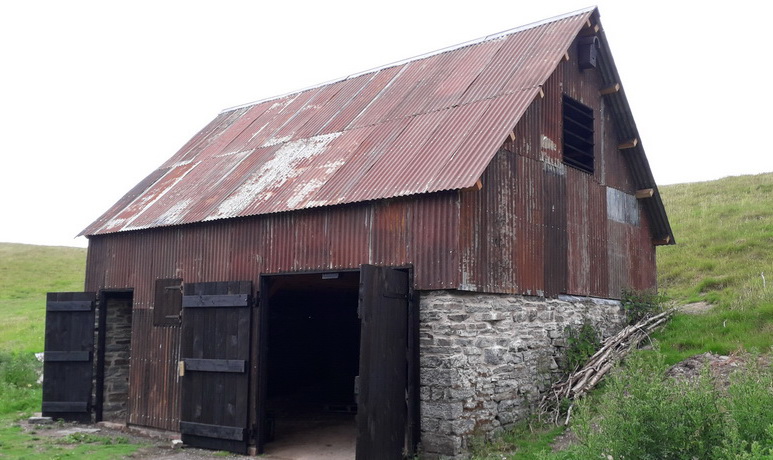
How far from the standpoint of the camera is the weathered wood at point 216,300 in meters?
12.6

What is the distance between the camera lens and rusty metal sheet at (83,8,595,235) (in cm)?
1164

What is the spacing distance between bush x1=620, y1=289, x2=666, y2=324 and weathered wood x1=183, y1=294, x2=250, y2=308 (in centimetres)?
816

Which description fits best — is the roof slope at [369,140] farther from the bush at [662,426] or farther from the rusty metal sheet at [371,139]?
the bush at [662,426]

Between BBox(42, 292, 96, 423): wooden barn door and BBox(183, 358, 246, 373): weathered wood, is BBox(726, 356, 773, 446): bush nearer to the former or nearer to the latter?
BBox(183, 358, 246, 373): weathered wood

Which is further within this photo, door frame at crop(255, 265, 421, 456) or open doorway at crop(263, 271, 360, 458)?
open doorway at crop(263, 271, 360, 458)

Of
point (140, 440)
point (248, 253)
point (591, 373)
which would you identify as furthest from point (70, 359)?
point (591, 373)

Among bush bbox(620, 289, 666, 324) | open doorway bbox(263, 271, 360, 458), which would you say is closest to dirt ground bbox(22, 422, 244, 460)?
open doorway bbox(263, 271, 360, 458)

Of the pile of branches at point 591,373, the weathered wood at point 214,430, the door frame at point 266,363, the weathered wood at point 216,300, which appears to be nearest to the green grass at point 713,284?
the pile of branches at point 591,373

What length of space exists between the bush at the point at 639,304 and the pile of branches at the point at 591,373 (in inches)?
23.5

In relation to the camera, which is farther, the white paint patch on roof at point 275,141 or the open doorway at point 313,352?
the open doorway at point 313,352

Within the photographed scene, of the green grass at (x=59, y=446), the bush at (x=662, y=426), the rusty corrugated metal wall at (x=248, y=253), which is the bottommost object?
the green grass at (x=59, y=446)

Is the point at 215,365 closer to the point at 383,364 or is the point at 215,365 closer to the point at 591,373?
the point at 383,364

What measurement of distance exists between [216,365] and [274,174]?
3886 millimetres

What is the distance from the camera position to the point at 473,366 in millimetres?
10609
